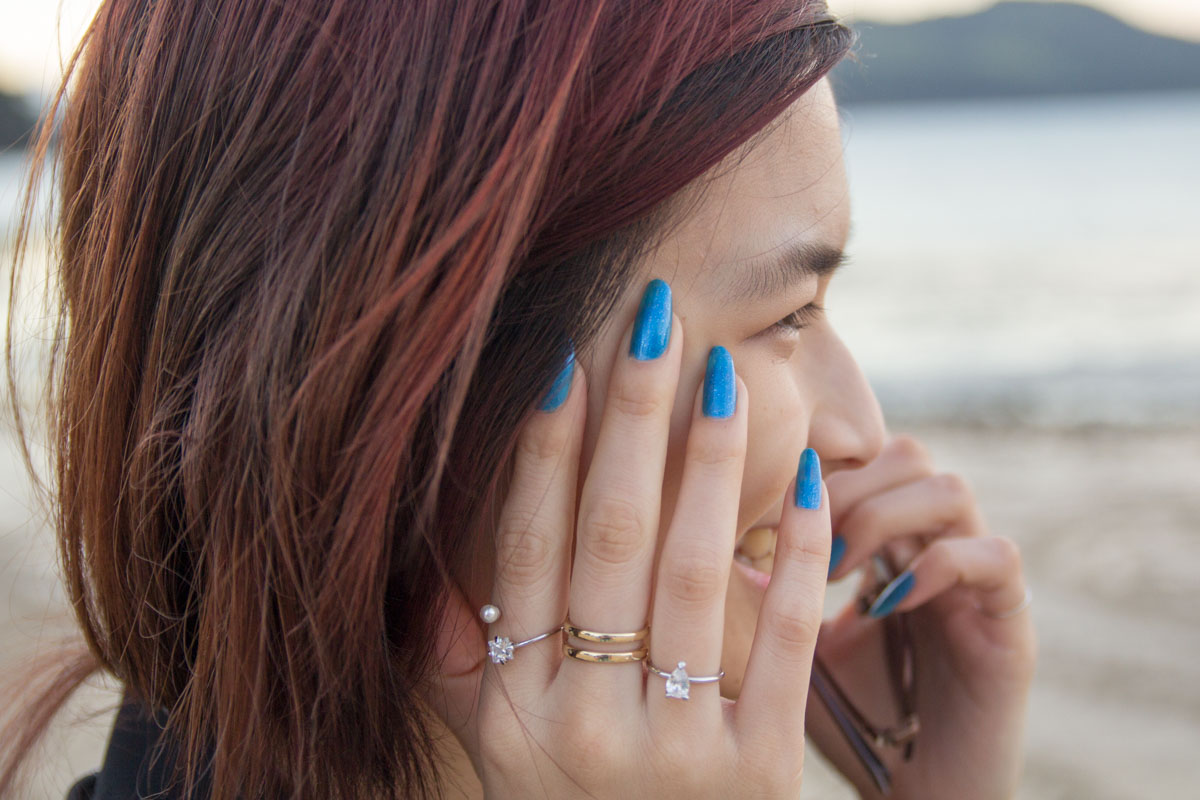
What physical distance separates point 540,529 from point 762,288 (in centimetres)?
50

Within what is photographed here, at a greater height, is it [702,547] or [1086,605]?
[702,547]

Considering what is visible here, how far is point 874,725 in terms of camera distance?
2.31m

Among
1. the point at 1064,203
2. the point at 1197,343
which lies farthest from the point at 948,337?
the point at 1064,203

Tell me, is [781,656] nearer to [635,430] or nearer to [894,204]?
[635,430]

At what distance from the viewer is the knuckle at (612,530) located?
128cm

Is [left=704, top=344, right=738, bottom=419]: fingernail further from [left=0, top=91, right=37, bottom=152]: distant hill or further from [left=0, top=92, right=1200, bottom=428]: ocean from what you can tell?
[left=0, top=91, right=37, bottom=152]: distant hill

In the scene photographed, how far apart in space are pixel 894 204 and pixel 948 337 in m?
13.2

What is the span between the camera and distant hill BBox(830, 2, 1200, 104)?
131ft

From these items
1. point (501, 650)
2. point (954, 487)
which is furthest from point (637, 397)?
point (954, 487)

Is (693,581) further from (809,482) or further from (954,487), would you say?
(954,487)

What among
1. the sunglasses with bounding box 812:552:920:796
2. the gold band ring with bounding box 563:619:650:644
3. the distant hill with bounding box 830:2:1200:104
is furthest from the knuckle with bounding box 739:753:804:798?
the distant hill with bounding box 830:2:1200:104

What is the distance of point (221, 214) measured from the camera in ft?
3.95

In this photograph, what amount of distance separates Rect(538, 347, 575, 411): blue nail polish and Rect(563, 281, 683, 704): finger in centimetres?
7

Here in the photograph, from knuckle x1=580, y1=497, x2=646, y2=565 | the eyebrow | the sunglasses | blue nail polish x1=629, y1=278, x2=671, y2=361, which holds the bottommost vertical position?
the sunglasses
